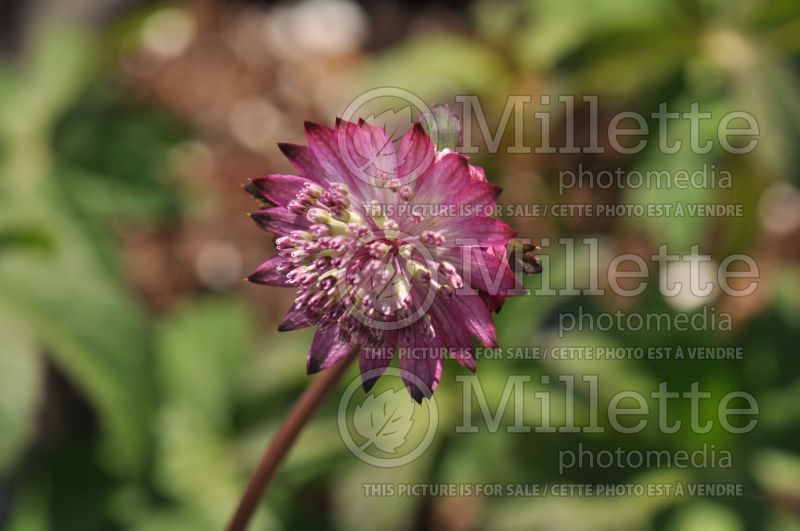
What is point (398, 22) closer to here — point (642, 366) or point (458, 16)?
point (458, 16)

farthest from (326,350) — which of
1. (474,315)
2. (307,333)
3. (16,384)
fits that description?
(307,333)

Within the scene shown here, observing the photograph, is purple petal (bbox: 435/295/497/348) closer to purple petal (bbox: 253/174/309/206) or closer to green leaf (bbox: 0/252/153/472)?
purple petal (bbox: 253/174/309/206)

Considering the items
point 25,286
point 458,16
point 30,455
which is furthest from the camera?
point 458,16

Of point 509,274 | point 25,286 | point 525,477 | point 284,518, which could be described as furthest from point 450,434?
point 509,274

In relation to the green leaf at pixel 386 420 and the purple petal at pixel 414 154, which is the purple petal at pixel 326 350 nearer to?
the purple petal at pixel 414 154

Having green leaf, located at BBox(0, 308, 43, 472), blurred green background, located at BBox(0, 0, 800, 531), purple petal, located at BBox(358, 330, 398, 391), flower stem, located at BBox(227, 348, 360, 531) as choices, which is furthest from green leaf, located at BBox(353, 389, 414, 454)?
purple petal, located at BBox(358, 330, 398, 391)

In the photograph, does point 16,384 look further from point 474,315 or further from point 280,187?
point 474,315
